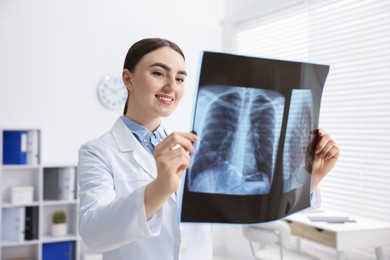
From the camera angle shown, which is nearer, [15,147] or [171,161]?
[171,161]

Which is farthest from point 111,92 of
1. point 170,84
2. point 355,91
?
point 170,84

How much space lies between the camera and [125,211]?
902mm

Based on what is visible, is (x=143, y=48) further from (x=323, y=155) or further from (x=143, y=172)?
(x=323, y=155)

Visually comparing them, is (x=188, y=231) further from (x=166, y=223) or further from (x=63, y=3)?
(x=63, y=3)

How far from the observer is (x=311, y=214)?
326 centimetres

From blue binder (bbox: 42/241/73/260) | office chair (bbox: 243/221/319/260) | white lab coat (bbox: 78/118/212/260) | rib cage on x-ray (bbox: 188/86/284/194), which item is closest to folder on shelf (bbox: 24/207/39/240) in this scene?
blue binder (bbox: 42/241/73/260)

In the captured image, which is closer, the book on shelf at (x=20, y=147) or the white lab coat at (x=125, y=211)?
the white lab coat at (x=125, y=211)

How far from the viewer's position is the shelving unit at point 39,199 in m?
3.69

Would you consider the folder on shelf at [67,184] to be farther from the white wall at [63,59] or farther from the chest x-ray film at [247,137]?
the chest x-ray film at [247,137]

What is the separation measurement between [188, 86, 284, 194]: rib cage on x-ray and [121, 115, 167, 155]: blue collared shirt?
0.35m

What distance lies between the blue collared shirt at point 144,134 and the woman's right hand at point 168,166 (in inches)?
15.7

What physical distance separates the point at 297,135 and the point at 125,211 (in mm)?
469

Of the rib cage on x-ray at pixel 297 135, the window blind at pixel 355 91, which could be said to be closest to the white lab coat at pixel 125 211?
the rib cage on x-ray at pixel 297 135

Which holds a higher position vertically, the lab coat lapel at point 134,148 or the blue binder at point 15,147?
the lab coat lapel at point 134,148
